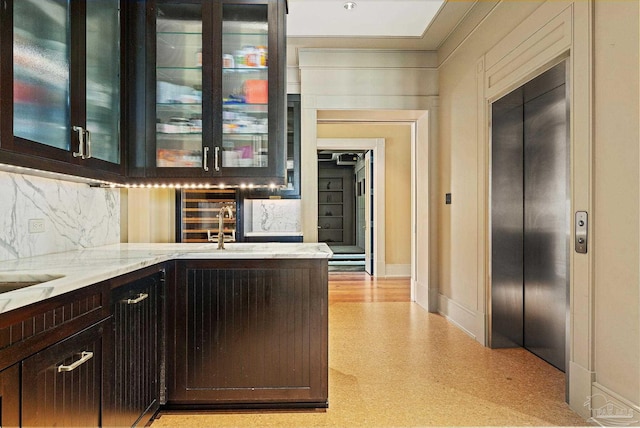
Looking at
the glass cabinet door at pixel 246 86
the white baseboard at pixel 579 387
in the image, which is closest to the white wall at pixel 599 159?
the white baseboard at pixel 579 387

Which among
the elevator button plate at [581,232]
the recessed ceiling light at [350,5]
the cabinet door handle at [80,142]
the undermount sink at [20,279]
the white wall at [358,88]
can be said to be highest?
the recessed ceiling light at [350,5]

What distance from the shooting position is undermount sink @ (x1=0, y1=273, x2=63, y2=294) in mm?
1408

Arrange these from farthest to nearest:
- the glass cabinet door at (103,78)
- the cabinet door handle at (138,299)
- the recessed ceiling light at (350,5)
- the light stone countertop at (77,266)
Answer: the recessed ceiling light at (350,5) → the glass cabinet door at (103,78) → the cabinet door handle at (138,299) → the light stone countertop at (77,266)

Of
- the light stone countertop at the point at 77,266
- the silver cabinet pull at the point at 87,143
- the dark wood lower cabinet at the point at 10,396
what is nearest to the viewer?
the dark wood lower cabinet at the point at 10,396

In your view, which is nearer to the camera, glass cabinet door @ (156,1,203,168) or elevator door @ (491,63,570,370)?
glass cabinet door @ (156,1,203,168)

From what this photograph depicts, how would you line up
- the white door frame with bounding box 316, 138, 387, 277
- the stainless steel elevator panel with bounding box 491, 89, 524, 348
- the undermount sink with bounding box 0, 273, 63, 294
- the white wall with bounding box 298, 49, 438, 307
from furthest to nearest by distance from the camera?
the white door frame with bounding box 316, 138, 387, 277 < the white wall with bounding box 298, 49, 438, 307 < the stainless steel elevator panel with bounding box 491, 89, 524, 348 < the undermount sink with bounding box 0, 273, 63, 294

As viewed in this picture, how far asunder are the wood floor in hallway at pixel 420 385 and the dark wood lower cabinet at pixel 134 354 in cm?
27

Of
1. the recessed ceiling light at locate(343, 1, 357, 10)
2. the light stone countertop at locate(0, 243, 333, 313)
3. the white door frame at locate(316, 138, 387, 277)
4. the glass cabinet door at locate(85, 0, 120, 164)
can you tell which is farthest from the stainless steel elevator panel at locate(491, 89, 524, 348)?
the white door frame at locate(316, 138, 387, 277)

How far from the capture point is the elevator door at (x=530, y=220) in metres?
2.69

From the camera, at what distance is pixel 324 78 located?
13.4 feet

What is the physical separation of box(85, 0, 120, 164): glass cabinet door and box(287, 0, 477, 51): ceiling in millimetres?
1590

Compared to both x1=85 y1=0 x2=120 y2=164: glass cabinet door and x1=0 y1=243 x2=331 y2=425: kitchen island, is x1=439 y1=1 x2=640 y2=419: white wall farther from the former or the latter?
x1=85 y1=0 x2=120 y2=164: glass cabinet door

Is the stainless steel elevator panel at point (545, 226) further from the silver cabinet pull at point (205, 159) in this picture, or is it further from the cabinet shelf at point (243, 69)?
the silver cabinet pull at point (205, 159)

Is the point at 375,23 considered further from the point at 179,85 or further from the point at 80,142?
the point at 80,142
